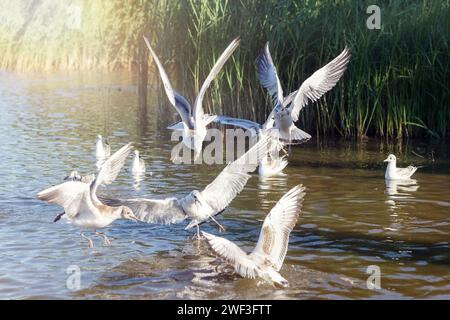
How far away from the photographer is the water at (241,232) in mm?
7660

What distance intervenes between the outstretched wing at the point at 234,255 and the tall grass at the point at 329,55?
7.98 metres

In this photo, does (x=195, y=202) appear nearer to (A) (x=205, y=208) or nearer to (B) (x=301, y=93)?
(A) (x=205, y=208)

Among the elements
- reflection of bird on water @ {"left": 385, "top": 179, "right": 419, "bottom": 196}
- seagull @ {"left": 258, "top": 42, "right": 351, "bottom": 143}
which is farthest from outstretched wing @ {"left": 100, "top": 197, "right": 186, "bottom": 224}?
seagull @ {"left": 258, "top": 42, "right": 351, "bottom": 143}

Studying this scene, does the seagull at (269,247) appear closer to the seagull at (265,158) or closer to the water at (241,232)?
the water at (241,232)

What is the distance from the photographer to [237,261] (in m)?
7.37

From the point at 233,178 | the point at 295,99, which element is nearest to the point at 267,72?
the point at 295,99

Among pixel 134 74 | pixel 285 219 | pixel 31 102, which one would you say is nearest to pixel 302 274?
pixel 285 219

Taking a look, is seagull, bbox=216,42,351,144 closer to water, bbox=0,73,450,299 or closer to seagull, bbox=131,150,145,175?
water, bbox=0,73,450,299

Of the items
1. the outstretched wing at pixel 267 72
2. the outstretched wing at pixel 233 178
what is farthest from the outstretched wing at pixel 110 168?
the outstretched wing at pixel 267 72

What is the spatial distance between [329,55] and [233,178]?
7164 millimetres

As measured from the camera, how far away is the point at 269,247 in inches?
302

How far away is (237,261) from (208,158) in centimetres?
738

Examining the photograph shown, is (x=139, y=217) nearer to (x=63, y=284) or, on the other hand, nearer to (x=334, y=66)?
(x=63, y=284)

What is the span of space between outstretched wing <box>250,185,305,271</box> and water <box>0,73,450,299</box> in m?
0.29
